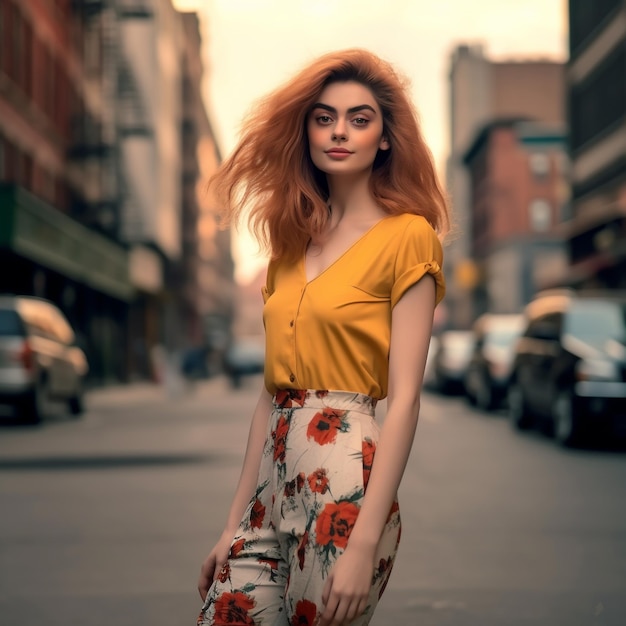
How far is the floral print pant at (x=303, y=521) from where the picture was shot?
261cm

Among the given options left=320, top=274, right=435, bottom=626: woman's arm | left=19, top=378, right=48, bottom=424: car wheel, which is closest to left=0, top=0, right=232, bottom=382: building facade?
left=19, top=378, right=48, bottom=424: car wheel

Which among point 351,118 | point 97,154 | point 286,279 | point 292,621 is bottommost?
point 292,621

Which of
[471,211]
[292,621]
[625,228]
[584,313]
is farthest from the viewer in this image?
[471,211]

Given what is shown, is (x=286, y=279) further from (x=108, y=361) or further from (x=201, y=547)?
(x=108, y=361)

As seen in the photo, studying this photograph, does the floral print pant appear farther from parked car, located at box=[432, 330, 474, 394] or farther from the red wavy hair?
parked car, located at box=[432, 330, 474, 394]

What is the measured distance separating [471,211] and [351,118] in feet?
303

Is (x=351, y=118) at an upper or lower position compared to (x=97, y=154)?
lower

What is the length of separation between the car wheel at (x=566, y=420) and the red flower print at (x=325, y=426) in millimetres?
11860

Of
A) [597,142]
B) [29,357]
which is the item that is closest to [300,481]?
[29,357]

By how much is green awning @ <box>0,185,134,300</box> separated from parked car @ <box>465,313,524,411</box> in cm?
968

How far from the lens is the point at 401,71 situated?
10.2ft

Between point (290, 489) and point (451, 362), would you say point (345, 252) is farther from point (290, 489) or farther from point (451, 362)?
point (451, 362)

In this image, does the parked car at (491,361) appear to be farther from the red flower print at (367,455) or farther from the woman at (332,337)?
the red flower print at (367,455)

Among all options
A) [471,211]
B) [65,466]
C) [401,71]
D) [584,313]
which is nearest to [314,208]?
[401,71]
